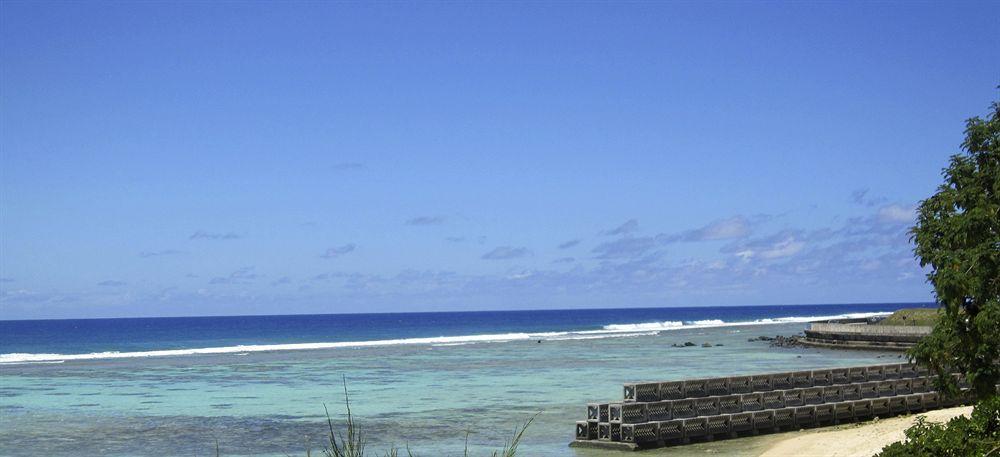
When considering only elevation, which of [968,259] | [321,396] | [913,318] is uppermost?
[913,318]

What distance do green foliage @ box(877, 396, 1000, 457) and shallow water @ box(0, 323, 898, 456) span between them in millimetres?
8460

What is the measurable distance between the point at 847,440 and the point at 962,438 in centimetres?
1287

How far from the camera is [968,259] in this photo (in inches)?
722

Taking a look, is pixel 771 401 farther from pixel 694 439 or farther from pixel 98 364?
pixel 98 364

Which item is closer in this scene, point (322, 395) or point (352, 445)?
point (352, 445)

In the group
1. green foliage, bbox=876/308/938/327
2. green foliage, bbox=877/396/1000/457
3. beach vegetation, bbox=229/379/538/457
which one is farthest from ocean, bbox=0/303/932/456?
green foliage, bbox=876/308/938/327

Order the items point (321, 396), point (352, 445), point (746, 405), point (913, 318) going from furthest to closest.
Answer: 1. point (913, 318)
2. point (321, 396)
3. point (746, 405)
4. point (352, 445)

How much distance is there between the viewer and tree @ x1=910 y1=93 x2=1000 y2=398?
18172mm

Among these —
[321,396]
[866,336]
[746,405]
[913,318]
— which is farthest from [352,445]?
[913,318]

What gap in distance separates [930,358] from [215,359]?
2308 inches

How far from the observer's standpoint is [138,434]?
29406mm

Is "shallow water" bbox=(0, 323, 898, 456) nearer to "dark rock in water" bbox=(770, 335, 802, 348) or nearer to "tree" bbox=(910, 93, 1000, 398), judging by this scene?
"dark rock in water" bbox=(770, 335, 802, 348)

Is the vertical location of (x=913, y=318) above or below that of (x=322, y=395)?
above

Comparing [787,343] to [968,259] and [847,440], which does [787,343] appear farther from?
[968,259]
